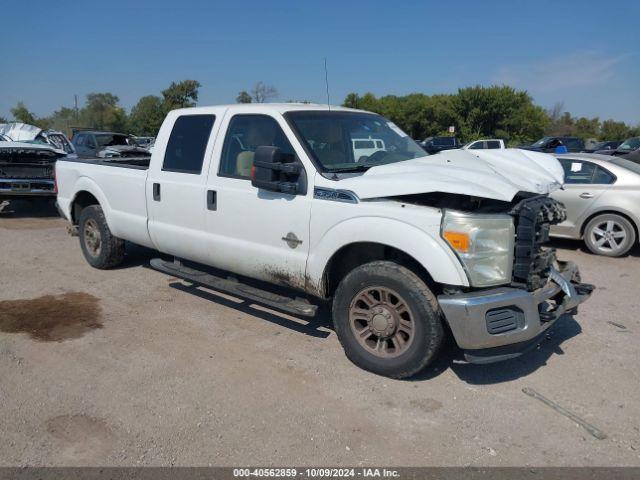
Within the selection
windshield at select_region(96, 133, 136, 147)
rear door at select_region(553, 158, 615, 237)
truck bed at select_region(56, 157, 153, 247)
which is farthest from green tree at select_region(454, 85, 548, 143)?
truck bed at select_region(56, 157, 153, 247)

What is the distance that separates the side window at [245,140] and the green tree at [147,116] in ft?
138

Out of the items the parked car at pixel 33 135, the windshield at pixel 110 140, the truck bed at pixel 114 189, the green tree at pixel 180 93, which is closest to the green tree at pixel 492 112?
the green tree at pixel 180 93

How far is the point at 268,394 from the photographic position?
3.77m

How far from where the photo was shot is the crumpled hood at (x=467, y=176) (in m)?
3.58

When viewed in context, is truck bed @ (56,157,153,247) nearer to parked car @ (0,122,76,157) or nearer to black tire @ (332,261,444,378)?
black tire @ (332,261,444,378)

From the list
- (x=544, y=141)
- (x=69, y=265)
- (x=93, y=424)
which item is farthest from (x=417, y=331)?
(x=544, y=141)

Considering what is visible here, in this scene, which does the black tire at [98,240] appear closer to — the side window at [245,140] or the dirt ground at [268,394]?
the dirt ground at [268,394]

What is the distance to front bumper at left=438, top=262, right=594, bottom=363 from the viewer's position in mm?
3477

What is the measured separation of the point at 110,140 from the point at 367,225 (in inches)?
581

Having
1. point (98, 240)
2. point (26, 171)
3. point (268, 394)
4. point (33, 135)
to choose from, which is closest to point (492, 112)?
point (33, 135)

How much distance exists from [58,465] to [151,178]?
3.29 metres

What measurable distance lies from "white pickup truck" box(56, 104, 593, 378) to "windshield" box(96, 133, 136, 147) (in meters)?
11.7

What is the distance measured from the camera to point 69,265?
23.6 ft

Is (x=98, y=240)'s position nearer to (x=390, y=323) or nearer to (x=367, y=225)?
(x=367, y=225)
